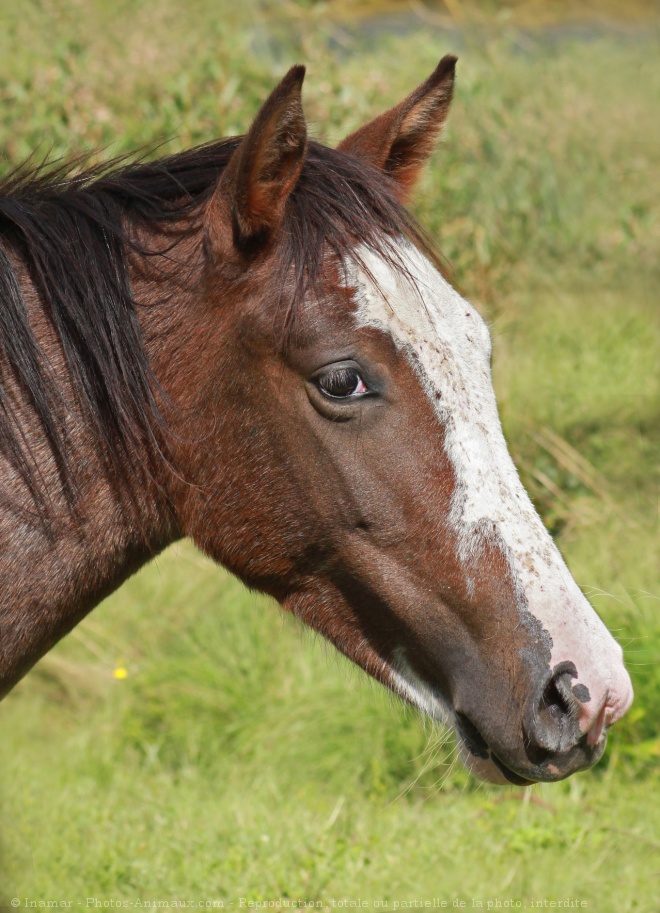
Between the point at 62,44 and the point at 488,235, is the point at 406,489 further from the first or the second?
the point at 62,44

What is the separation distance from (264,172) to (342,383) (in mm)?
544

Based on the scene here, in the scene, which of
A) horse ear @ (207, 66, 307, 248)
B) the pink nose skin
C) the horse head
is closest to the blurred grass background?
the horse head

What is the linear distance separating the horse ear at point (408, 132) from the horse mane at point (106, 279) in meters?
0.32

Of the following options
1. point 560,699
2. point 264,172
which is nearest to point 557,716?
point 560,699

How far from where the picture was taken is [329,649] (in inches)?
112

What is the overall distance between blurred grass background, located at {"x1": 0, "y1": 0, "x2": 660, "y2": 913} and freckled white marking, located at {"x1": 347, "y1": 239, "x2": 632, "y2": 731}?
0.50 m

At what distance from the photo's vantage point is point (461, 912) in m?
3.31

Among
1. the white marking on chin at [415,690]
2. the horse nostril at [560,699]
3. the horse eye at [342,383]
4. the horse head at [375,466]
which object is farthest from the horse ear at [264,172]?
the horse nostril at [560,699]

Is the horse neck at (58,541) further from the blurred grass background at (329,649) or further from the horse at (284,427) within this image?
the blurred grass background at (329,649)

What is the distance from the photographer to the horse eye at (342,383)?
2365 mm

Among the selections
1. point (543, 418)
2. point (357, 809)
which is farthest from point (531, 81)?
point (357, 809)

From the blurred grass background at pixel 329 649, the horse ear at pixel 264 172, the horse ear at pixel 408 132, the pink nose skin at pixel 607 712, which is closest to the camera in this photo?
the pink nose skin at pixel 607 712

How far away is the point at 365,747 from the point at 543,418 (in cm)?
237

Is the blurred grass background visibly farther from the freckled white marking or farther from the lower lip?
the freckled white marking
